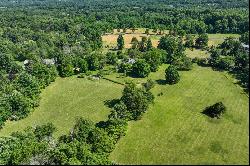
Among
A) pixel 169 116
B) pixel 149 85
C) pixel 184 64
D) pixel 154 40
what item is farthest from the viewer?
pixel 154 40

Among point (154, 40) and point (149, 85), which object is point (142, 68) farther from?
point (154, 40)

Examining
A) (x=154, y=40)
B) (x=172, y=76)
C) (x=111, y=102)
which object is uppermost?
(x=154, y=40)

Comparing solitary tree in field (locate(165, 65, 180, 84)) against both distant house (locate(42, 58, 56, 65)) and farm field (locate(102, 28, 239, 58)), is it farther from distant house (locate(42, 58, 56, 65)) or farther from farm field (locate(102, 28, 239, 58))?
distant house (locate(42, 58, 56, 65))

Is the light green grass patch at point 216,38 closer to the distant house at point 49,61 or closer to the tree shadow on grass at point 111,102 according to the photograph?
the distant house at point 49,61

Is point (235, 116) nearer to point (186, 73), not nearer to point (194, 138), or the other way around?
point (194, 138)

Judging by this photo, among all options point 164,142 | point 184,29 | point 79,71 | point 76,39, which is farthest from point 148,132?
point 184,29

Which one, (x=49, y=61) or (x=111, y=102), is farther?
(x=49, y=61)

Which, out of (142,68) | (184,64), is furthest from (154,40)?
(142,68)

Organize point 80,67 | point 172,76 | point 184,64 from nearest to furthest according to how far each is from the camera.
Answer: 1. point 172,76
2. point 184,64
3. point 80,67
